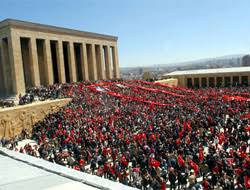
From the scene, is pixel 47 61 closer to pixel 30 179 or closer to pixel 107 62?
pixel 107 62

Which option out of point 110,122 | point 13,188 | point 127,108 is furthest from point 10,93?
point 13,188

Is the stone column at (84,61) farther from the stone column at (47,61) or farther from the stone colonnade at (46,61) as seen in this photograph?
the stone column at (47,61)

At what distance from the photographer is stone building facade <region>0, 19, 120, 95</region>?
103ft

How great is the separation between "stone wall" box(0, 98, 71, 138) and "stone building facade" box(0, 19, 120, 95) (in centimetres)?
738

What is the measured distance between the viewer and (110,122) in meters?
20.3

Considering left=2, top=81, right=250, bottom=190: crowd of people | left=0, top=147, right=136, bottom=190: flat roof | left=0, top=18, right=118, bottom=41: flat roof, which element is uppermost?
left=0, top=18, right=118, bottom=41: flat roof

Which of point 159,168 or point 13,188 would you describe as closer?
point 13,188

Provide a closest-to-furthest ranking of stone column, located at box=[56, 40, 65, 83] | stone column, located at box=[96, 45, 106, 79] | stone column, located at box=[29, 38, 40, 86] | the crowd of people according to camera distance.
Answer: the crowd of people → stone column, located at box=[29, 38, 40, 86] → stone column, located at box=[56, 40, 65, 83] → stone column, located at box=[96, 45, 106, 79]

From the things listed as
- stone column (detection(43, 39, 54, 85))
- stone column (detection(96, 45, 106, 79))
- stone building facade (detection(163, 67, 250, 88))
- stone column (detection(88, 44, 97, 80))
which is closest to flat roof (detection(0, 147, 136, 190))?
stone column (detection(43, 39, 54, 85))

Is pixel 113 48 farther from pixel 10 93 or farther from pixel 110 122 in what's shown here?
pixel 110 122

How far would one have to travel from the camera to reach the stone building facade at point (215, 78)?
178 feet

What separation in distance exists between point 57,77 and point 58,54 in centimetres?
513

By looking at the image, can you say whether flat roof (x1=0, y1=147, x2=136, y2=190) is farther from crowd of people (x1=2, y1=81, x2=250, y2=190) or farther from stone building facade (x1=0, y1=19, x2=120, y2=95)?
stone building facade (x1=0, y1=19, x2=120, y2=95)

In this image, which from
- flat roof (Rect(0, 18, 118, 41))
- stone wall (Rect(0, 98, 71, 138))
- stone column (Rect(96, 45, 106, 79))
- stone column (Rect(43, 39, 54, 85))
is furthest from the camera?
stone column (Rect(96, 45, 106, 79))
